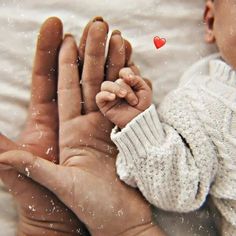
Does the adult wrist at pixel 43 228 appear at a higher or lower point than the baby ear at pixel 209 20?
lower

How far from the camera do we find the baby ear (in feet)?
4.09

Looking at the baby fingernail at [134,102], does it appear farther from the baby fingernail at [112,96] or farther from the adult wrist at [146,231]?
the adult wrist at [146,231]

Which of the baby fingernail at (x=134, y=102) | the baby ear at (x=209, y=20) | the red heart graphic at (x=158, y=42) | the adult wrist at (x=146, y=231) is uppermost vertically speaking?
the baby ear at (x=209, y=20)

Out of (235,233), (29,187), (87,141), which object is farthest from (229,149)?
(29,187)

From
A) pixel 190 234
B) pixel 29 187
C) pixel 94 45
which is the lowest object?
pixel 190 234

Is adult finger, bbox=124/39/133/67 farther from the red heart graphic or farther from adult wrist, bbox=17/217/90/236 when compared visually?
adult wrist, bbox=17/217/90/236

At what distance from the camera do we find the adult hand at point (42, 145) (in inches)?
43.4

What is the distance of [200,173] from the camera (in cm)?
112

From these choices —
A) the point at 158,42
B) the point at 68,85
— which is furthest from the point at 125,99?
the point at 158,42

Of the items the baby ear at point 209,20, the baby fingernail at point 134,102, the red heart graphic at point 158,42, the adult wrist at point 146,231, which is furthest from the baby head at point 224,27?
the adult wrist at point 146,231

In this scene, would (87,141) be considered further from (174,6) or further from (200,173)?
(174,6)

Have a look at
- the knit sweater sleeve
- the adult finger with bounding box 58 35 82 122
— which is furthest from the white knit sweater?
the adult finger with bounding box 58 35 82 122

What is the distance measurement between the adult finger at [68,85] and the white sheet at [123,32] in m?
0.10

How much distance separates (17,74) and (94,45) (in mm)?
201
